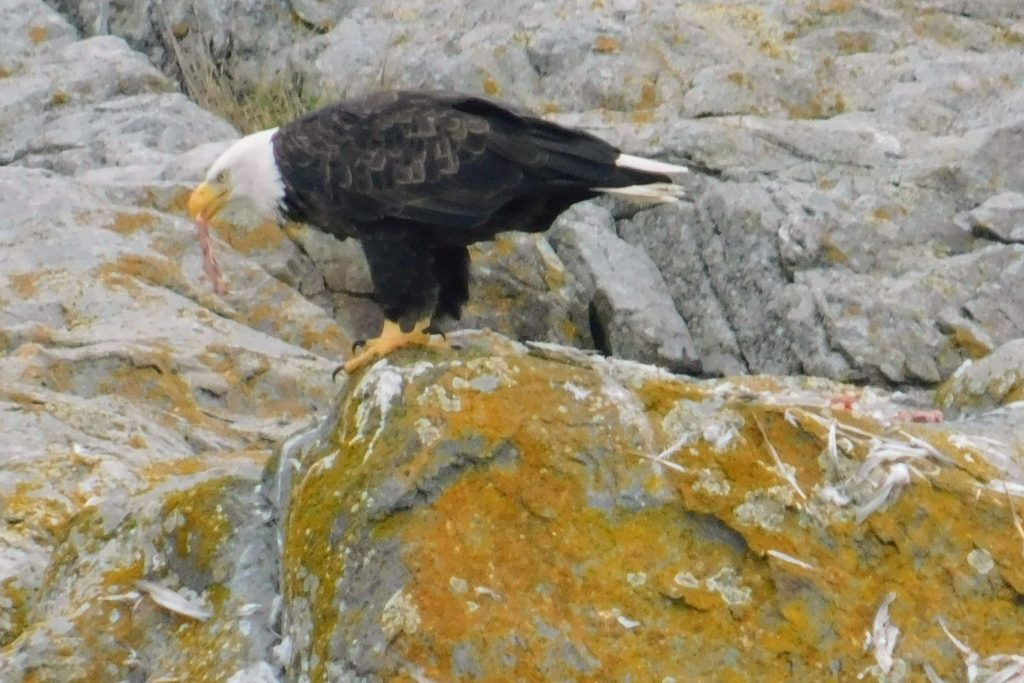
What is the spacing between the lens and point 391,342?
496cm

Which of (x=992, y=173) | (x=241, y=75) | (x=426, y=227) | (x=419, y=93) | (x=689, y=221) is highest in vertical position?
(x=419, y=93)

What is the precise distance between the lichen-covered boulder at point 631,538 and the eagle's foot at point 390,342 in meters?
0.70

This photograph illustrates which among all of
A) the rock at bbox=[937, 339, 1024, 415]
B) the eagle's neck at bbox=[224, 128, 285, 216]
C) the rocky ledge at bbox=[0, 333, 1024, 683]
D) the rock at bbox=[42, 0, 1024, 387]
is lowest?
the rock at bbox=[42, 0, 1024, 387]

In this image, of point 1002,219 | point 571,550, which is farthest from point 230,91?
point 571,550

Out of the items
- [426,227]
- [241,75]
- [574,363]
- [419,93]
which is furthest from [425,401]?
[241,75]

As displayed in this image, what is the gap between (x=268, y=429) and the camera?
6484mm

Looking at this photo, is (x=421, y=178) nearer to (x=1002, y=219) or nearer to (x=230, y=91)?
(x=1002, y=219)

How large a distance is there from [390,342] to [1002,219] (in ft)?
15.8

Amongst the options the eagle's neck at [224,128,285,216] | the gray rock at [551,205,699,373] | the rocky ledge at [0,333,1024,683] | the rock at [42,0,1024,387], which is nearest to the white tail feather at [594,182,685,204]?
the rocky ledge at [0,333,1024,683]

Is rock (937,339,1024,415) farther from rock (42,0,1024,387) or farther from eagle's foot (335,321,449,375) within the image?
eagle's foot (335,321,449,375)

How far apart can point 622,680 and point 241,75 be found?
8739 mm

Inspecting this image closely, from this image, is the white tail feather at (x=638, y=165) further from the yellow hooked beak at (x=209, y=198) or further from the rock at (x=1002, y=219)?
the rock at (x=1002, y=219)

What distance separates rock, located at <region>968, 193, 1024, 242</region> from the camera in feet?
27.0

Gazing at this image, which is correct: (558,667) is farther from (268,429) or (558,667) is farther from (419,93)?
(268,429)
